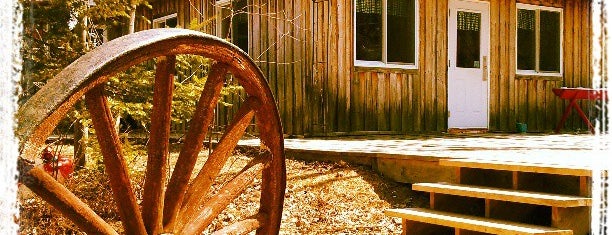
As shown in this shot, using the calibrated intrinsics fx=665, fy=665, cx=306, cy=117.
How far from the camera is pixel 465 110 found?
11352mm

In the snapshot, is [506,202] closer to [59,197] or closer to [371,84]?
[59,197]

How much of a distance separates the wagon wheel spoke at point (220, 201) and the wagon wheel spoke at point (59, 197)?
34 cm

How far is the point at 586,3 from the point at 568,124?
2.38 metres

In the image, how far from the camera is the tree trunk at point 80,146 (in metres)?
4.48

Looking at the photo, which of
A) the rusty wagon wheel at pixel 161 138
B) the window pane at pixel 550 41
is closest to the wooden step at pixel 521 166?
the rusty wagon wheel at pixel 161 138

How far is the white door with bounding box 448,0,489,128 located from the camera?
1107cm

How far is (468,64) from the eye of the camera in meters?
11.4

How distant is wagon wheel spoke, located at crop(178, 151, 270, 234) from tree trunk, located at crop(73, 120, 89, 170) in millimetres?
2219

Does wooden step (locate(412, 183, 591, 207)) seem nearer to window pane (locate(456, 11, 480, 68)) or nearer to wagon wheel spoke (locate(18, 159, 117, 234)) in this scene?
wagon wheel spoke (locate(18, 159, 117, 234))

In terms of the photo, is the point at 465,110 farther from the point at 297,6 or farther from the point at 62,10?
the point at 62,10

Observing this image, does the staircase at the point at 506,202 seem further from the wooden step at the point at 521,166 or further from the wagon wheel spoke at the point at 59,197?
the wagon wheel spoke at the point at 59,197

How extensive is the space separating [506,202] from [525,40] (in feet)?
28.2

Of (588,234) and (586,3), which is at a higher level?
(586,3)

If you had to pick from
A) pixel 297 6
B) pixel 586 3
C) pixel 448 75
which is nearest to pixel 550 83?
pixel 586 3
